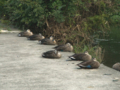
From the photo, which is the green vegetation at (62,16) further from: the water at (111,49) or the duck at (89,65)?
the duck at (89,65)

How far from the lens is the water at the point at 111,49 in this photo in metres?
17.0

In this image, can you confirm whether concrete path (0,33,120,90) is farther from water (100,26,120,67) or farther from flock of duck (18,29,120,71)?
water (100,26,120,67)

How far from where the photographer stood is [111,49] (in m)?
20.2

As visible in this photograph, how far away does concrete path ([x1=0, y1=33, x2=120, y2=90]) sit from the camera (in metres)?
7.01

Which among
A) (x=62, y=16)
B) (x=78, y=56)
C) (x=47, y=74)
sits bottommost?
(x=47, y=74)

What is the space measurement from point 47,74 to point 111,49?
41.5ft

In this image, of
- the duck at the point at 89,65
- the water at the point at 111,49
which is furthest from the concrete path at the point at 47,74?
the water at the point at 111,49

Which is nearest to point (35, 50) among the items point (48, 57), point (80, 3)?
point (48, 57)

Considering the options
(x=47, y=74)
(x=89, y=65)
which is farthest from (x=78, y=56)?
(x=47, y=74)

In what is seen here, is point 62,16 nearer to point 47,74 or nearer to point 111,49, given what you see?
point 111,49

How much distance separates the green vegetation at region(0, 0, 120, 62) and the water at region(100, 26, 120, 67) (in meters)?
1.19

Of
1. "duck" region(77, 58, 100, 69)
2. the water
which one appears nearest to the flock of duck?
"duck" region(77, 58, 100, 69)

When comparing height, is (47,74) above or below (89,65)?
below

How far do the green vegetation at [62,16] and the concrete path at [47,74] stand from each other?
206 inches
